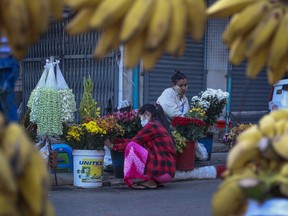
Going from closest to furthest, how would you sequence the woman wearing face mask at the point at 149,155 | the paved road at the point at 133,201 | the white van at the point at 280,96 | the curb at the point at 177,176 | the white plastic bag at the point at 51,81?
the paved road at the point at 133,201 < the white plastic bag at the point at 51,81 < the woman wearing face mask at the point at 149,155 < the curb at the point at 177,176 < the white van at the point at 280,96

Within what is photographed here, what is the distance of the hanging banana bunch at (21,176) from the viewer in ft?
5.80

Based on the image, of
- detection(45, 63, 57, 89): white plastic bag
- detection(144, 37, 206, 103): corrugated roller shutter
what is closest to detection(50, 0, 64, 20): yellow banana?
detection(45, 63, 57, 89): white plastic bag

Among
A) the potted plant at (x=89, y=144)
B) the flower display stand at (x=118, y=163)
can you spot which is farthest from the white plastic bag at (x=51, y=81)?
the flower display stand at (x=118, y=163)

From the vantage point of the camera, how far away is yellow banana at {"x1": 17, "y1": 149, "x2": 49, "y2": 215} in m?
1.81

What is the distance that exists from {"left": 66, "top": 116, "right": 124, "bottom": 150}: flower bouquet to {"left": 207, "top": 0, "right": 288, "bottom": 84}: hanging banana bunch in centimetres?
672

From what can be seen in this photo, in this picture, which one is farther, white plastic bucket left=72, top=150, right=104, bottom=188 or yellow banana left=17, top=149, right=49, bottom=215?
white plastic bucket left=72, top=150, right=104, bottom=188

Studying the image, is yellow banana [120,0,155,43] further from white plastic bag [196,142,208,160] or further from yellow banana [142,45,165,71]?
white plastic bag [196,142,208,160]

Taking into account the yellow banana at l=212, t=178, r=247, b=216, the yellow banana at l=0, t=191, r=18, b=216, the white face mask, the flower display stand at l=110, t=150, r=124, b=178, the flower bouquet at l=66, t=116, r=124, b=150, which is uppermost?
the yellow banana at l=0, t=191, r=18, b=216

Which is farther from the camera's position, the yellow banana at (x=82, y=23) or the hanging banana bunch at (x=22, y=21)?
the yellow banana at (x=82, y=23)

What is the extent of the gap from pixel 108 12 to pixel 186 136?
843 centimetres

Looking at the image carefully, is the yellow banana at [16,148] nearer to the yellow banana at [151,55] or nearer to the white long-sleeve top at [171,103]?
the yellow banana at [151,55]

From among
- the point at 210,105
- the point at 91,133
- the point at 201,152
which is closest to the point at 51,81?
the point at 91,133

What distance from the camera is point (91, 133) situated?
29.8 feet

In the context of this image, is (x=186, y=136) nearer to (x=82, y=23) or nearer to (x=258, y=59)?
(x=258, y=59)
